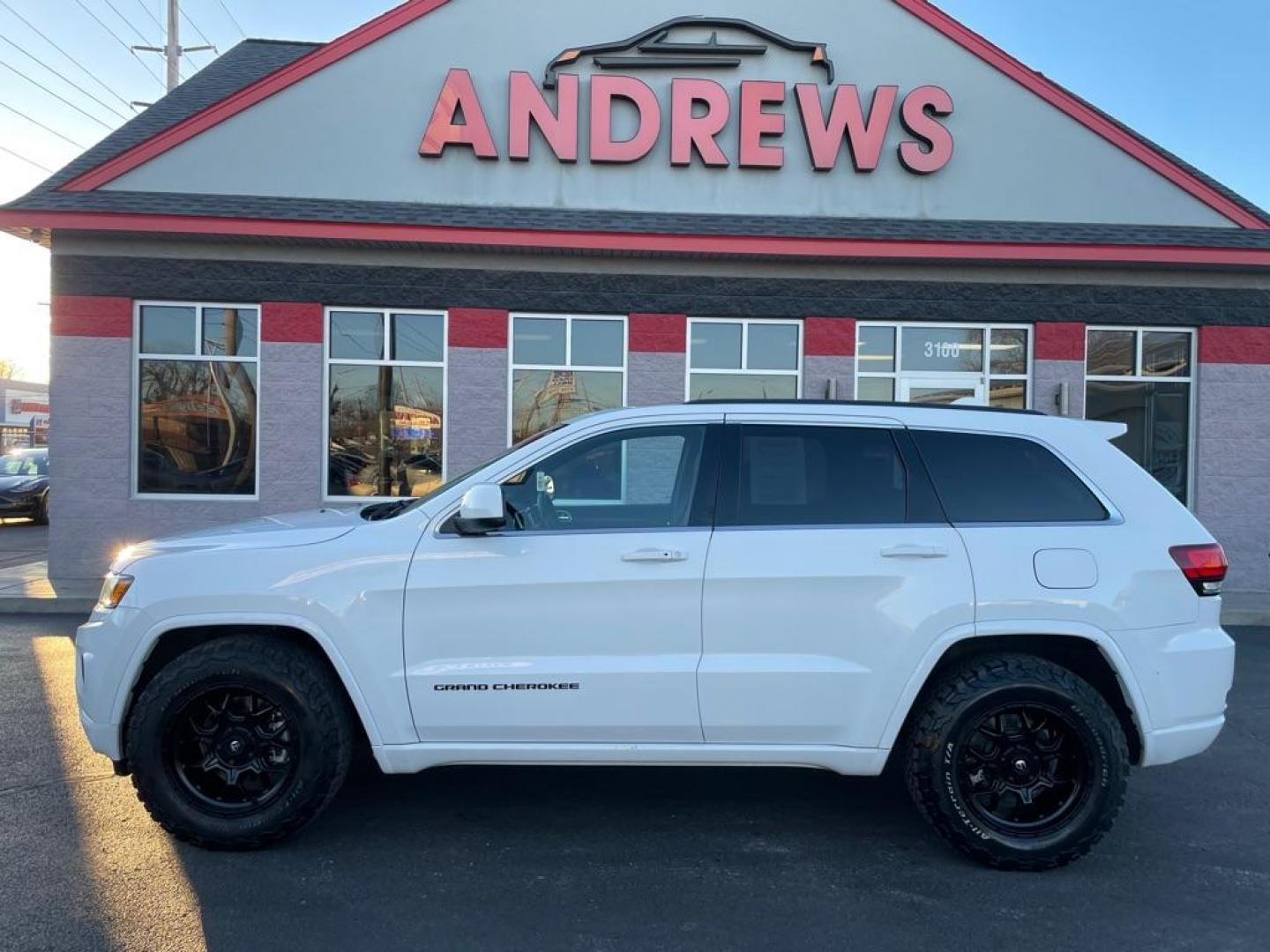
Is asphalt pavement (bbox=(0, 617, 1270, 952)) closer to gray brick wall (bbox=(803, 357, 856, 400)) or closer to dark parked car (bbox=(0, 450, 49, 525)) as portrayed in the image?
gray brick wall (bbox=(803, 357, 856, 400))

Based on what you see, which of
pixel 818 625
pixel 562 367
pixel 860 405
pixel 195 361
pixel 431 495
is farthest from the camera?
pixel 562 367

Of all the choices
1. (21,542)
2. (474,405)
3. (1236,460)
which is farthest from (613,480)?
(21,542)

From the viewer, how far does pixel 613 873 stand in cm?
380

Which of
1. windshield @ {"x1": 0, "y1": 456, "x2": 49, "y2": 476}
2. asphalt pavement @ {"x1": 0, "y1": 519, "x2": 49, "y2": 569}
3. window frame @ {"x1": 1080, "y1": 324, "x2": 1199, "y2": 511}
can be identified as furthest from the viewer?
windshield @ {"x1": 0, "y1": 456, "x2": 49, "y2": 476}

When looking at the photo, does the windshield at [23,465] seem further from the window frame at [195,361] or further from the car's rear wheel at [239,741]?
the car's rear wheel at [239,741]

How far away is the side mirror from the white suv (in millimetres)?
13

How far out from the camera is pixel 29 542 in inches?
591

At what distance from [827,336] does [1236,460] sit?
518 cm

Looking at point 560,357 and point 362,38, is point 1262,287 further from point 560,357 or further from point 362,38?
point 362,38

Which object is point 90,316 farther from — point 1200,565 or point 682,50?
point 1200,565

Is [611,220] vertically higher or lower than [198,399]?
higher

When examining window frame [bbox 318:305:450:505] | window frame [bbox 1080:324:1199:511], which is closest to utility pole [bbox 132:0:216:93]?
window frame [bbox 318:305:450:505]

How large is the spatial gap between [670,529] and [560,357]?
7131mm

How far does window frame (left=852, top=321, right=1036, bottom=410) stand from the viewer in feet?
36.0
